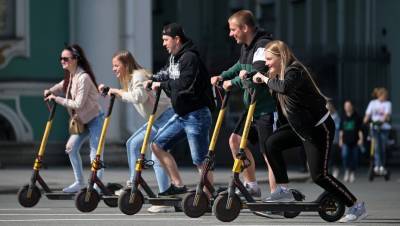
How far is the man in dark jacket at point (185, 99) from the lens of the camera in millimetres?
13539

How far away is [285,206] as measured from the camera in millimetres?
12422

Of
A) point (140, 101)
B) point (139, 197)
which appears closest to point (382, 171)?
point (140, 101)

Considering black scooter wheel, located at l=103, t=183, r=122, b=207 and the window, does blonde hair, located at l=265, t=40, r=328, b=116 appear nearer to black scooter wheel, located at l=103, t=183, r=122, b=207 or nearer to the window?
black scooter wheel, located at l=103, t=183, r=122, b=207

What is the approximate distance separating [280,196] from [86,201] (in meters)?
2.15

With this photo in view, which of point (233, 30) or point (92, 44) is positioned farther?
point (92, 44)

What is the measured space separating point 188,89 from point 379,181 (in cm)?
999

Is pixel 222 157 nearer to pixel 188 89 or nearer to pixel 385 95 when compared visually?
pixel 385 95

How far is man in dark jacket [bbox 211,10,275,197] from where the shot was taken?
13008 mm

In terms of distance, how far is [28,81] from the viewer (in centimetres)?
2495

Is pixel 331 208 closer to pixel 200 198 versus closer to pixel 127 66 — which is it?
pixel 200 198

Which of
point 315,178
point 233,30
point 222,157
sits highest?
point 233,30

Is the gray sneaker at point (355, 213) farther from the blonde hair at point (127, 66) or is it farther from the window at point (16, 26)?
the window at point (16, 26)

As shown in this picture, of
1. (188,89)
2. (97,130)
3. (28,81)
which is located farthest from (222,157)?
(188,89)

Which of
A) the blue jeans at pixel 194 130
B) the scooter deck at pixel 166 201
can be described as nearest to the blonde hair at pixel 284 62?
the blue jeans at pixel 194 130
